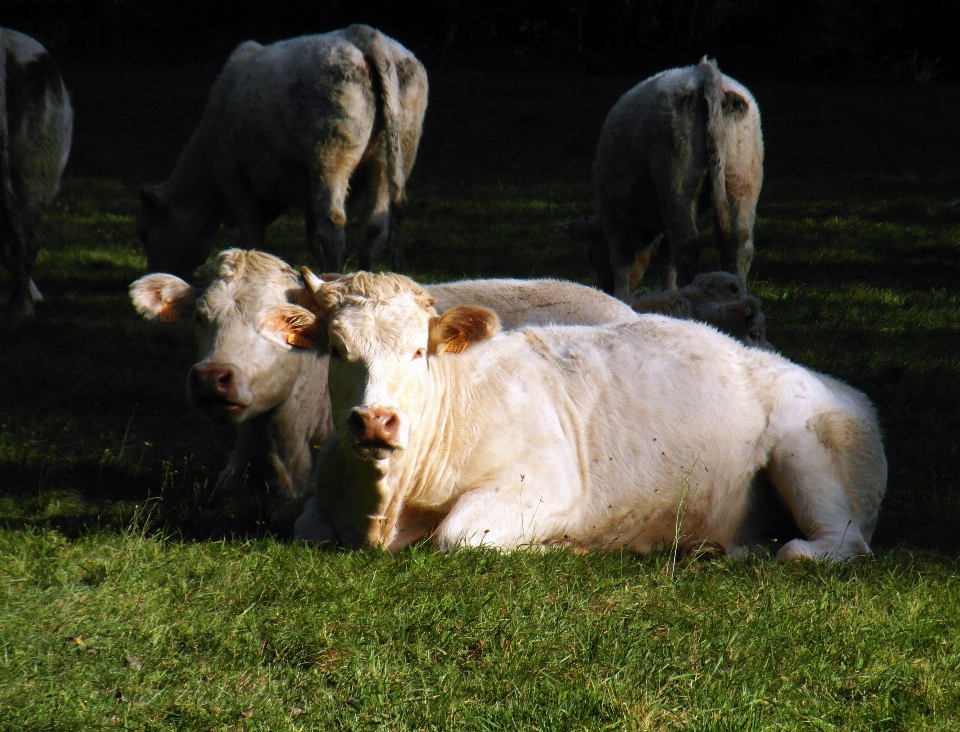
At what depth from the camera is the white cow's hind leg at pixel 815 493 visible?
5289mm

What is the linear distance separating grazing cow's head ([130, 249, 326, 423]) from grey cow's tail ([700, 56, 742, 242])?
5074mm

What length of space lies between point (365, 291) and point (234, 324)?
4.64 feet

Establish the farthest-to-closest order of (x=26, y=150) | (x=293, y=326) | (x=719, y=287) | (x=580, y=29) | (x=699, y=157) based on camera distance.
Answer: (x=580, y=29) < (x=26, y=150) < (x=699, y=157) < (x=719, y=287) < (x=293, y=326)

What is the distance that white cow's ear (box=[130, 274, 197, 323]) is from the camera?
649 cm

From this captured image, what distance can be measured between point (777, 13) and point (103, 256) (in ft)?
67.0

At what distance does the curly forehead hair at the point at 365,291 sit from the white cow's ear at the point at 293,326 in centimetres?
9

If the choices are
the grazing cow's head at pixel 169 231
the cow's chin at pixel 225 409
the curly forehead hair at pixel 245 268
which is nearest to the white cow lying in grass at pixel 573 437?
the cow's chin at pixel 225 409

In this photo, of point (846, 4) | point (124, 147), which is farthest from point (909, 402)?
point (846, 4)

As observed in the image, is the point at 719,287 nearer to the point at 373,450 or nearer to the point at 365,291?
the point at 365,291

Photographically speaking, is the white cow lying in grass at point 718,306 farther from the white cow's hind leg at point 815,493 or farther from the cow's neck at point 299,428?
the cow's neck at point 299,428

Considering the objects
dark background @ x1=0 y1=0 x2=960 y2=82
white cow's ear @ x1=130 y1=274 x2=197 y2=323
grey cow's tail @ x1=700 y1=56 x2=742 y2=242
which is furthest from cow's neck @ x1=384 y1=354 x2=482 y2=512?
dark background @ x1=0 y1=0 x2=960 y2=82

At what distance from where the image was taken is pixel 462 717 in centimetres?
366

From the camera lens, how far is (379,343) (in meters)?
4.80

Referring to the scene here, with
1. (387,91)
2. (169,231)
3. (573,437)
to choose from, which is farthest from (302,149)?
(573,437)
